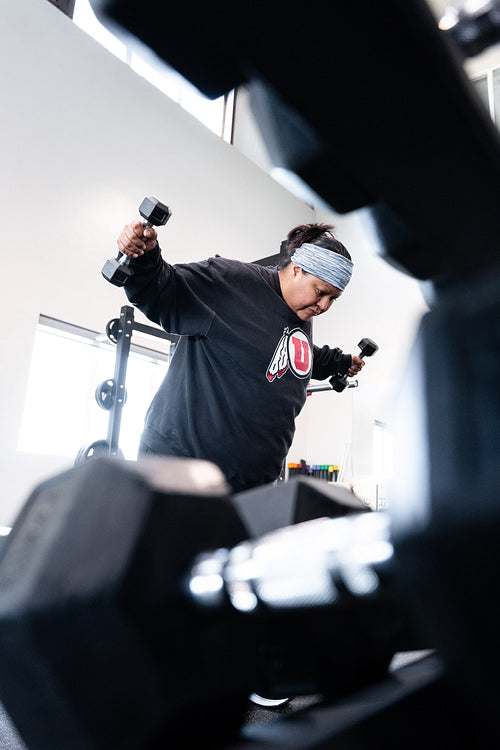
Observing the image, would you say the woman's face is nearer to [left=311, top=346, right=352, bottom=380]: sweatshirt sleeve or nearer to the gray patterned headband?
the gray patterned headband

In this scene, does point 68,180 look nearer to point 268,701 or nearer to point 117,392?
point 117,392

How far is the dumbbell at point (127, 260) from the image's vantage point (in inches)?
41.4

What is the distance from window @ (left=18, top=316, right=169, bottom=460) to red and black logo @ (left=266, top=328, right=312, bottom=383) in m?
1.84

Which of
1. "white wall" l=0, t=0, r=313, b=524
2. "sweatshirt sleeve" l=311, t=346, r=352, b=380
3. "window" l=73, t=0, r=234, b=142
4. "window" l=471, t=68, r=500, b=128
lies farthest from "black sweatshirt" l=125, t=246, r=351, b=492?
"white wall" l=0, t=0, r=313, b=524

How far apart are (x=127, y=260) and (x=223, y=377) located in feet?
1.01

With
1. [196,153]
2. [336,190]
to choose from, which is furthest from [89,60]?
[336,190]

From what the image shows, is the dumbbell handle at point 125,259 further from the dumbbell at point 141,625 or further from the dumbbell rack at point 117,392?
the dumbbell rack at point 117,392

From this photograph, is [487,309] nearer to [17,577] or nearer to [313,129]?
[313,129]

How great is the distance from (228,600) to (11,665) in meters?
0.10

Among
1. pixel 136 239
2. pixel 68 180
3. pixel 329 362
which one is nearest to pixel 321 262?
pixel 136 239

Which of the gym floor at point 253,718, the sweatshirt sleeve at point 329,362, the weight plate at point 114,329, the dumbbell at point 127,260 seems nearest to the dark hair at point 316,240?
the dumbbell at point 127,260

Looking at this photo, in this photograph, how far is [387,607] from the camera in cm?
21

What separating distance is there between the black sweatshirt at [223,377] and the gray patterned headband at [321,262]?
0.11 metres

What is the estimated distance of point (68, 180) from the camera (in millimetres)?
3527
